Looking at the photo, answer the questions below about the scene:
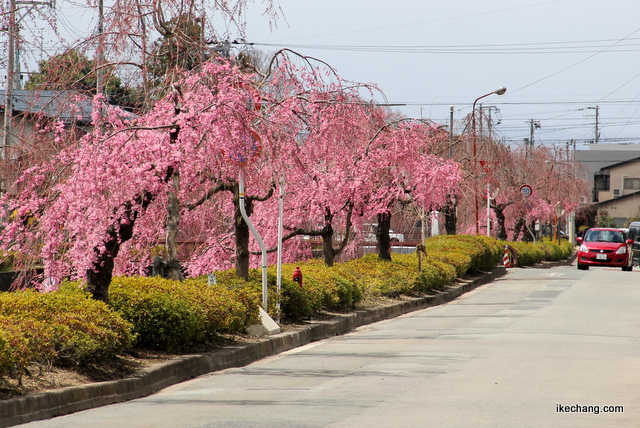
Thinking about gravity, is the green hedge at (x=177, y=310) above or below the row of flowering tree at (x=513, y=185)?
below

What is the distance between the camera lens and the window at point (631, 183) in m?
80.4

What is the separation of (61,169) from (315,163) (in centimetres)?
973

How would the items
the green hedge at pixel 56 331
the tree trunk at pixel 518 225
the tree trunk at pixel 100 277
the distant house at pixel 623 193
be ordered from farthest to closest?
the distant house at pixel 623 193
the tree trunk at pixel 518 225
the tree trunk at pixel 100 277
the green hedge at pixel 56 331

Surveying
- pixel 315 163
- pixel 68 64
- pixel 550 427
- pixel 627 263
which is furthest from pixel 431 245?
pixel 550 427

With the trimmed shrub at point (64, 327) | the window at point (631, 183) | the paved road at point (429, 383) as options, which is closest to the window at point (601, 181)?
the window at point (631, 183)

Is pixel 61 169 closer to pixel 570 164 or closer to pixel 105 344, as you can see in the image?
pixel 105 344

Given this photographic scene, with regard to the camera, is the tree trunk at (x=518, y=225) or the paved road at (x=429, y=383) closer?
the paved road at (x=429, y=383)

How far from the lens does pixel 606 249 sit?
3778cm

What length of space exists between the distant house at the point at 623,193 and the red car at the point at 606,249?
141 feet

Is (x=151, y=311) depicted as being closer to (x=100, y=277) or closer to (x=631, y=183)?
(x=100, y=277)

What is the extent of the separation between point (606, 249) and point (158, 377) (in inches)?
1248
